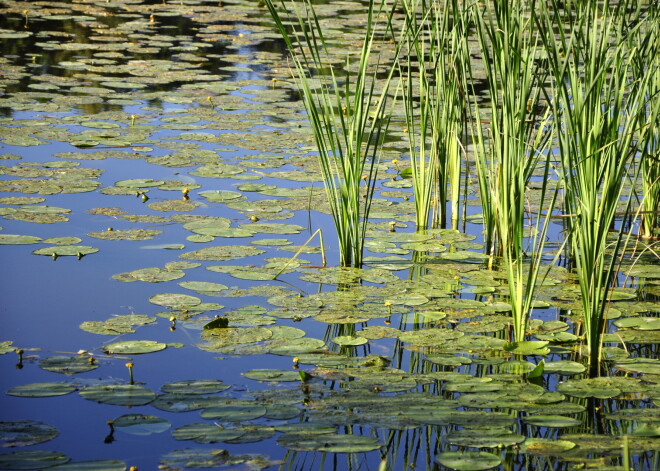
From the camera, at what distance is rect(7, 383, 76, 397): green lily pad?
2658 millimetres

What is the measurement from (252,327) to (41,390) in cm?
80

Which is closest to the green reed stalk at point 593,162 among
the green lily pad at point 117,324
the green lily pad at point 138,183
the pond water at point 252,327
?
the pond water at point 252,327

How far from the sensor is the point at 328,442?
7.94 feet

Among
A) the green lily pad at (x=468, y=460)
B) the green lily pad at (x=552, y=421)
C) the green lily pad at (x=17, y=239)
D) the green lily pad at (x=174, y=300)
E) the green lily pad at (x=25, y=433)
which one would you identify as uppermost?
the green lily pad at (x=17, y=239)

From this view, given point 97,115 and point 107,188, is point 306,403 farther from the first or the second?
point 97,115

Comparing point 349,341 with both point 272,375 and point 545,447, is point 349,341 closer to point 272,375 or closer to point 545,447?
point 272,375

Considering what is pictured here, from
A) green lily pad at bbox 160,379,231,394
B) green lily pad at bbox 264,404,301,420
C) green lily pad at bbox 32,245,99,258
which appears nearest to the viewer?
green lily pad at bbox 264,404,301,420

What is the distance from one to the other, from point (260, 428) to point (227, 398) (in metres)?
0.23

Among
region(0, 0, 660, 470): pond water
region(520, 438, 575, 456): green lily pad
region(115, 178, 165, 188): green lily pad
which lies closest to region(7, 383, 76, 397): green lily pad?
region(0, 0, 660, 470): pond water

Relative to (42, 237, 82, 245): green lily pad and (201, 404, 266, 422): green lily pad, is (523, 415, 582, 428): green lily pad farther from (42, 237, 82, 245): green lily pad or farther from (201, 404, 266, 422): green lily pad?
(42, 237, 82, 245): green lily pad

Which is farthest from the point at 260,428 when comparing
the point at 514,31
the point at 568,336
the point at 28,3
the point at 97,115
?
the point at 28,3

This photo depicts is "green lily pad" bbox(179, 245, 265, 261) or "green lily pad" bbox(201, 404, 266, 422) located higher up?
"green lily pad" bbox(179, 245, 265, 261)

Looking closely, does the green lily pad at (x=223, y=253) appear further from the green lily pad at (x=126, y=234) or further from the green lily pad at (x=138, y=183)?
the green lily pad at (x=138, y=183)

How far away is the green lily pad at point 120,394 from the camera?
8.66 feet
